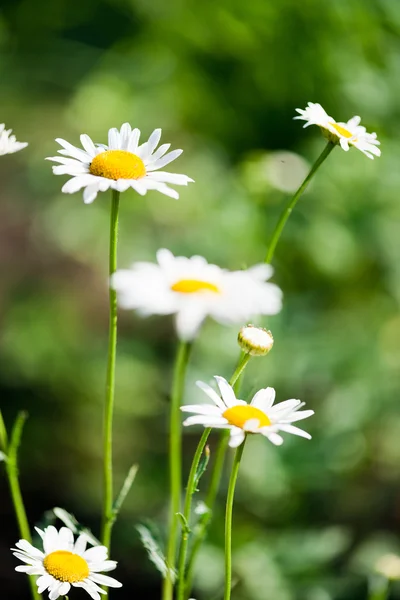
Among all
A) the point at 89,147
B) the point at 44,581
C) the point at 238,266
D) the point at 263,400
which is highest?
the point at 238,266

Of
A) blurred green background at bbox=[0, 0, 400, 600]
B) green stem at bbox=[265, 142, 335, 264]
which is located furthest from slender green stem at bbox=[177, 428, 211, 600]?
blurred green background at bbox=[0, 0, 400, 600]

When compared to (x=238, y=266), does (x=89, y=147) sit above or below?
below

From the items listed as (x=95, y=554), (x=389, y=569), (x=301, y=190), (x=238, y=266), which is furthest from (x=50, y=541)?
(x=238, y=266)

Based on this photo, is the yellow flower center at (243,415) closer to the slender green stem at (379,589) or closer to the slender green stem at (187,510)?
the slender green stem at (187,510)

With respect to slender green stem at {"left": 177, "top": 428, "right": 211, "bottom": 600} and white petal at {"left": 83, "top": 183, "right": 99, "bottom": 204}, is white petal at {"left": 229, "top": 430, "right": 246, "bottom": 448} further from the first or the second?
white petal at {"left": 83, "top": 183, "right": 99, "bottom": 204}

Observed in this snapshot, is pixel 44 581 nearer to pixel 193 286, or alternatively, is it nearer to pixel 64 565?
pixel 64 565

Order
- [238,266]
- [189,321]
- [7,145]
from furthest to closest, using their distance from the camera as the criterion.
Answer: [238,266]
[7,145]
[189,321]

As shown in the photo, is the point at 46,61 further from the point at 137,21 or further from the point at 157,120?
the point at 157,120
